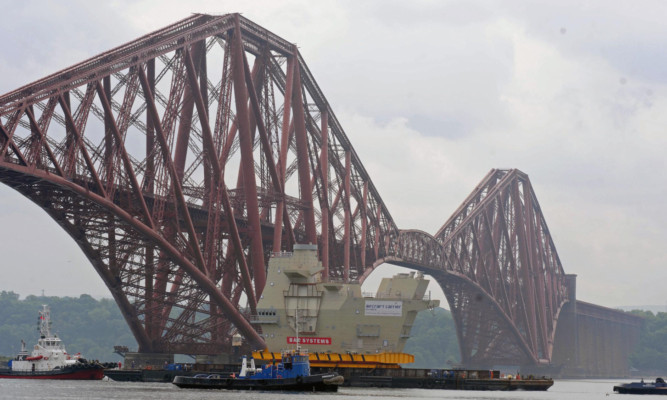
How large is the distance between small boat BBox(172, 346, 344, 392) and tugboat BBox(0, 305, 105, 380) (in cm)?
1955

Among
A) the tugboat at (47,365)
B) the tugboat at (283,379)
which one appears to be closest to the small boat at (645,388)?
the tugboat at (283,379)

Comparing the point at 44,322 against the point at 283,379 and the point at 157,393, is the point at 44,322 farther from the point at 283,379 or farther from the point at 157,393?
the point at 283,379

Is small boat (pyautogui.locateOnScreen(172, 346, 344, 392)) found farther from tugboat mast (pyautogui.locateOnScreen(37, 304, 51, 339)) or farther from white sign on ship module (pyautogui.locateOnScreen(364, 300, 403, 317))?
tugboat mast (pyautogui.locateOnScreen(37, 304, 51, 339))

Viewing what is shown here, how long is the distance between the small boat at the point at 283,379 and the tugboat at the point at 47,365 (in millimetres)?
19548

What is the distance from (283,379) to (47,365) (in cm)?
3143

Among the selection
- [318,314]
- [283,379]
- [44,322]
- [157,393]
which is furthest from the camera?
[44,322]

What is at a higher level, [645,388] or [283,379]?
[645,388]

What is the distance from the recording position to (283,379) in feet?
274

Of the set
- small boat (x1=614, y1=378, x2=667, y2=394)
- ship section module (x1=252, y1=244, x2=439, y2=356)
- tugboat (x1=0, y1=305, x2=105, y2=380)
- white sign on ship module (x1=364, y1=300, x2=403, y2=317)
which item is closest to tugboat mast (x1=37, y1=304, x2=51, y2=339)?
tugboat (x1=0, y1=305, x2=105, y2=380)


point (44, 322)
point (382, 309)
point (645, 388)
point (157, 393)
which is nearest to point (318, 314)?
point (382, 309)

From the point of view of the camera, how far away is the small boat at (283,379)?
273ft

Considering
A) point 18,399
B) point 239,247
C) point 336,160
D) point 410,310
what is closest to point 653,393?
point 410,310

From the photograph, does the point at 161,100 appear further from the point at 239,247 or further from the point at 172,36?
the point at 239,247

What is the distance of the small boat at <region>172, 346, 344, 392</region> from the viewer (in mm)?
83312
